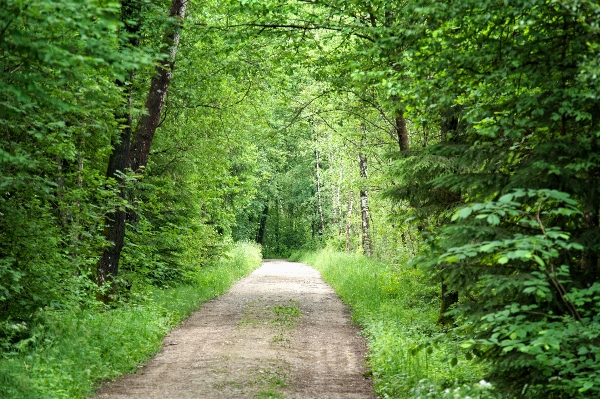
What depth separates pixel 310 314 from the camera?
1521 cm

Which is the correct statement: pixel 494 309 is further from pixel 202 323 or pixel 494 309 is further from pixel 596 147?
pixel 202 323

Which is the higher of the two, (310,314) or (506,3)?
(506,3)

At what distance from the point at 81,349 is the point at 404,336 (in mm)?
5402

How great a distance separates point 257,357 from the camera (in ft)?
32.7

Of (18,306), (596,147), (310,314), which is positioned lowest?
(310,314)

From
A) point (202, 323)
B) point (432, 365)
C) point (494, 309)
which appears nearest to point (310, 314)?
point (202, 323)

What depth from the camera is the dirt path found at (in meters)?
8.11

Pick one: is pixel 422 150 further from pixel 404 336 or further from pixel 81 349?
pixel 81 349

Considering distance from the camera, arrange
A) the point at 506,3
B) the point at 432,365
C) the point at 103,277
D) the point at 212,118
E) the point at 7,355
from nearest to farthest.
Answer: the point at 506,3
the point at 7,355
the point at 432,365
the point at 103,277
the point at 212,118

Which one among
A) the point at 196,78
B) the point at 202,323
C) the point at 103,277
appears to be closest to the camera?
the point at 103,277

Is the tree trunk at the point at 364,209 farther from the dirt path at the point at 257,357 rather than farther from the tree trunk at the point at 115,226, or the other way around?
the tree trunk at the point at 115,226

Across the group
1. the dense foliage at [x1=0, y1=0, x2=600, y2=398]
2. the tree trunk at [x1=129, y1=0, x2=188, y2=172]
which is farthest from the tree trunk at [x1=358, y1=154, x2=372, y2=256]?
the tree trunk at [x1=129, y1=0, x2=188, y2=172]

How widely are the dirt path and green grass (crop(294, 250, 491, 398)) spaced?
1.31 ft

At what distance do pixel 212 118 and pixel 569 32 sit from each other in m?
12.8
